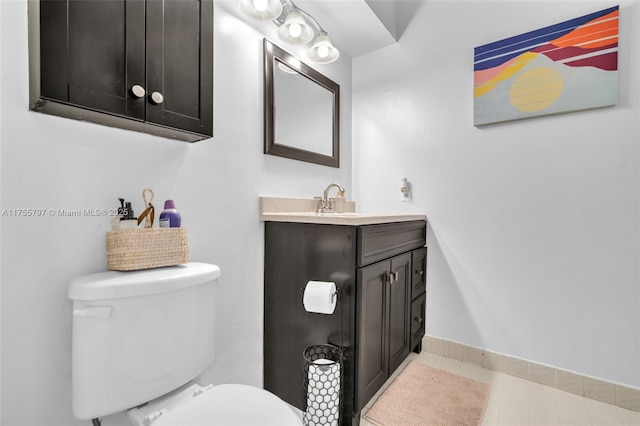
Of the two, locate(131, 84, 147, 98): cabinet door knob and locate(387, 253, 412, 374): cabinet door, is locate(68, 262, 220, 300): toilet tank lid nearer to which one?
locate(131, 84, 147, 98): cabinet door knob

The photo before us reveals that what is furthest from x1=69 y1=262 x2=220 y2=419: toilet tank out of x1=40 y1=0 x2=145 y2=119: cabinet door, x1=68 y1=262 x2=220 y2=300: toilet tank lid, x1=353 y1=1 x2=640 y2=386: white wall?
x1=353 y1=1 x2=640 y2=386: white wall

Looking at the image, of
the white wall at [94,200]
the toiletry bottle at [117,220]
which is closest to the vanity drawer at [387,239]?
the white wall at [94,200]

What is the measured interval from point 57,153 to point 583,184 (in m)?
2.27

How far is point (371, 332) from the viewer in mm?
1396

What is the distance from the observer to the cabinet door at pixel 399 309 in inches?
62.1

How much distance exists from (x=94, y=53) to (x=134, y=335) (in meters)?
0.83

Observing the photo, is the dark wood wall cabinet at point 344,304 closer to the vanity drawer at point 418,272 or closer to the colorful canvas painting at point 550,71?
the vanity drawer at point 418,272

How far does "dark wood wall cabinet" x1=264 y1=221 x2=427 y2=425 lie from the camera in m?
1.32

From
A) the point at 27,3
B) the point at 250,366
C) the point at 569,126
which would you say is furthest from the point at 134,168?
the point at 569,126

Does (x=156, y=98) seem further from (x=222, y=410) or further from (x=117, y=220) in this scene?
(x=222, y=410)

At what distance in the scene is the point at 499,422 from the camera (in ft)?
4.60

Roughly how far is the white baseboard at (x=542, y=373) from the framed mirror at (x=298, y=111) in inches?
57.1

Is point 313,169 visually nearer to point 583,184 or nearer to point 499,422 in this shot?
point 583,184

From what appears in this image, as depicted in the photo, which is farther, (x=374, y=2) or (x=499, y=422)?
(x=374, y=2)
